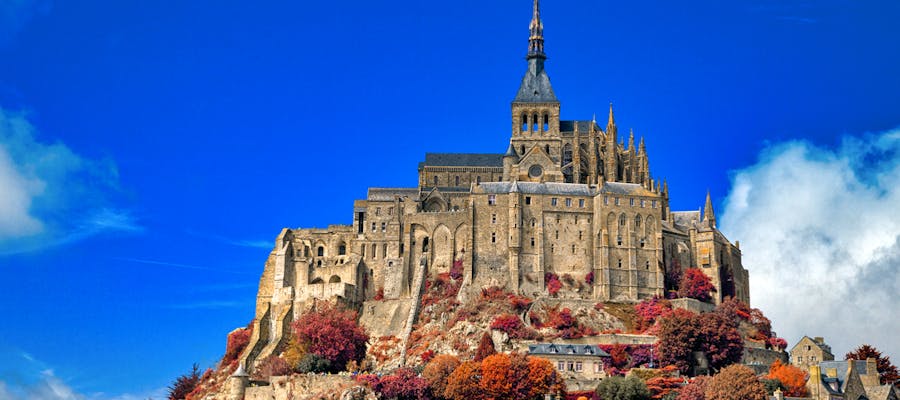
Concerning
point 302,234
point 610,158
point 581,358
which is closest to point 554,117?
point 610,158

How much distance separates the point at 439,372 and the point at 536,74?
4131cm

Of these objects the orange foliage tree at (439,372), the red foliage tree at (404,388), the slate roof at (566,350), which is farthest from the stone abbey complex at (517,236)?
the red foliage tree at (404,388)

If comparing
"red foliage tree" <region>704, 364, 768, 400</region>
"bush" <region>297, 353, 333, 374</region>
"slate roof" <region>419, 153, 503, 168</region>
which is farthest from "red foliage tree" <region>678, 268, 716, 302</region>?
"bush" <region>297, 353, 333, 374</region>

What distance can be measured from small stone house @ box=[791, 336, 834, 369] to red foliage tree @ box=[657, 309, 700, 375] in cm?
925

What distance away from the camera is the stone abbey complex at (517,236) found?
108 m

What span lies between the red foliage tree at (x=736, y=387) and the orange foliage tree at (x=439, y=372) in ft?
57.8

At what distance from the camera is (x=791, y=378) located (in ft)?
290

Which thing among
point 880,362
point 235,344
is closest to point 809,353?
point 880,362

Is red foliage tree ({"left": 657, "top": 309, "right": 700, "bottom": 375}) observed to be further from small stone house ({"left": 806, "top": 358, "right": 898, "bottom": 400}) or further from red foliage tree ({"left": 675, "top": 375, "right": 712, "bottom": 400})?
small stone house ({"left": 806, "top": 358, "right": 898, "bottom": 400})

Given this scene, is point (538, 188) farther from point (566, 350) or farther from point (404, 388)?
point (404, 388)

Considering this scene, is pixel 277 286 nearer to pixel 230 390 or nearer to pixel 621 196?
pixel 230 390

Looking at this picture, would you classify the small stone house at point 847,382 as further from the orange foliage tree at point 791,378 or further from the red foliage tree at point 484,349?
the red foliage tree at point 484,349

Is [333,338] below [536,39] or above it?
below

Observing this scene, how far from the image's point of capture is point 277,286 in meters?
115
